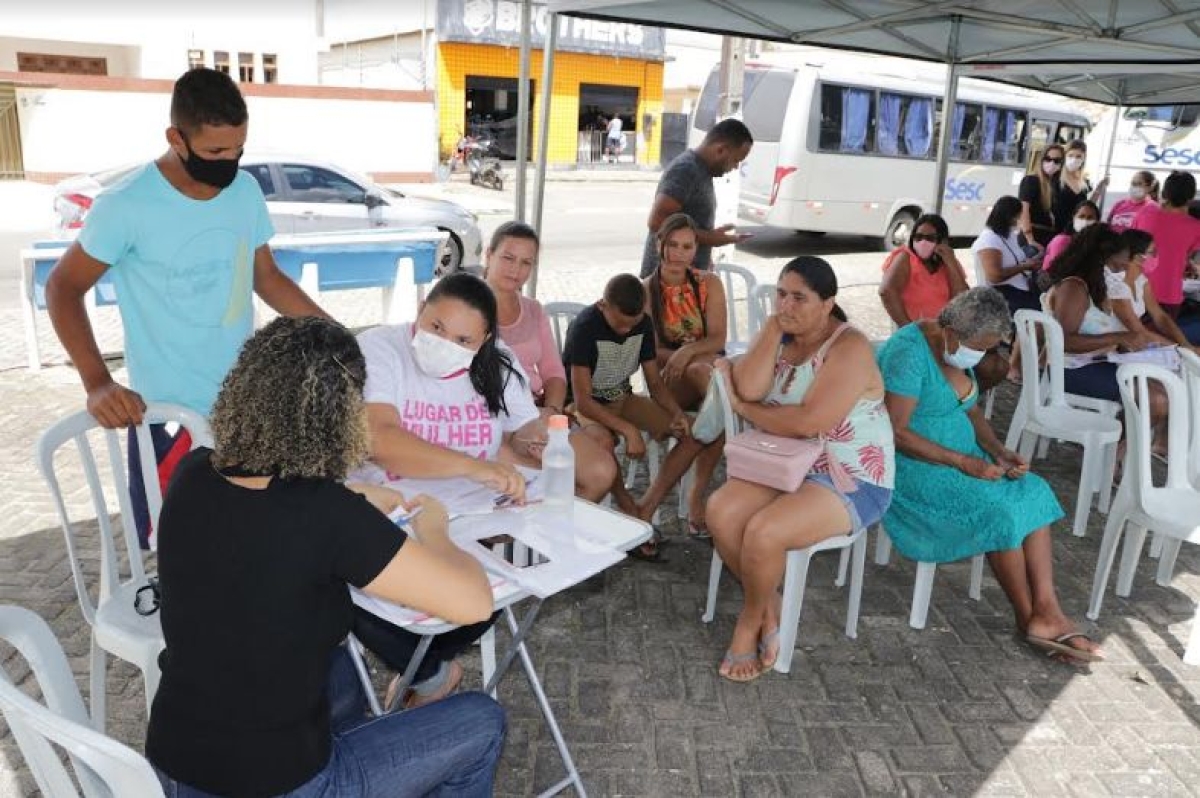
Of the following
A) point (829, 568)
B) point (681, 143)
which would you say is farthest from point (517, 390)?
point (681, 143)

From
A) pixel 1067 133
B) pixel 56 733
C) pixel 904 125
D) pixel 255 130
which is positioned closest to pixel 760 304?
pixel 56 733

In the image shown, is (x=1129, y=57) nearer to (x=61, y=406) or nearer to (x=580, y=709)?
(x=580, y=709)

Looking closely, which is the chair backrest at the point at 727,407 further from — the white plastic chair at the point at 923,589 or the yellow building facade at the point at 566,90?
the yellow building facade at the point at 566,90

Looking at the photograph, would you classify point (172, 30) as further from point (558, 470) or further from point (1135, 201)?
point (558, 470)

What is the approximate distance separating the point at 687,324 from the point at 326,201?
683 cm

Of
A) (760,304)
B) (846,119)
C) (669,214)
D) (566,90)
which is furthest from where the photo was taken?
(566,90)

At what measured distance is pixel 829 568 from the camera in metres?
4.15

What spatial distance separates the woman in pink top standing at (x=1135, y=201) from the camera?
8.21 metres

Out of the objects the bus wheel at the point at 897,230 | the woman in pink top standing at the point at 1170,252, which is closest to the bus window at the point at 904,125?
the bus wheel at the point at 897,230

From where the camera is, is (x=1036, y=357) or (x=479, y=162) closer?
(x=1036, y=357)

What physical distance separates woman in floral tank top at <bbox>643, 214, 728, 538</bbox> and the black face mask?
2102 millimetres

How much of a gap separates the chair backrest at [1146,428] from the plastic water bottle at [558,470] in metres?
2.37

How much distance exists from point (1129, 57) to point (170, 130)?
6.70 meters

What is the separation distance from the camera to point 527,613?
8.27 ft
